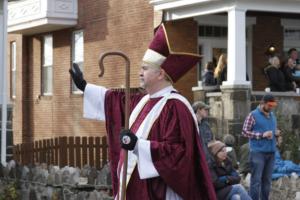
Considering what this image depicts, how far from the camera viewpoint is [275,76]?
659 inches

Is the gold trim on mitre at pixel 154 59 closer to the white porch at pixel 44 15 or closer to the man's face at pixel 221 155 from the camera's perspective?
the man's face at pixel 221 155

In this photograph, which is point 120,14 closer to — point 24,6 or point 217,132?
point 24,6

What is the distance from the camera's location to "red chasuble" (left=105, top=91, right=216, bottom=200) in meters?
5.68

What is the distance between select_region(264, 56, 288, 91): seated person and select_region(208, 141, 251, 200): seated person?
25.1 ft

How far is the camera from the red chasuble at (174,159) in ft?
18.6

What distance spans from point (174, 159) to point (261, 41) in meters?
15.0

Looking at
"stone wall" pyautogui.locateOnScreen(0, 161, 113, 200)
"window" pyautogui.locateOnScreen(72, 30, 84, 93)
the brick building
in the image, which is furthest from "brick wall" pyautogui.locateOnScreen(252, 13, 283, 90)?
"stone wall" pyautogui.locateOnScreen(0, 161, 113, 200)

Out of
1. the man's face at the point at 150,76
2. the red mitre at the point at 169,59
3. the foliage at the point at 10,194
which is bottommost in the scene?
the foliage at the point at 10,194

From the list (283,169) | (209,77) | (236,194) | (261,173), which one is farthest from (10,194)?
(209,77)

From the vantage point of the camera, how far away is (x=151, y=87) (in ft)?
19.6

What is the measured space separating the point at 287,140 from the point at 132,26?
643 cm

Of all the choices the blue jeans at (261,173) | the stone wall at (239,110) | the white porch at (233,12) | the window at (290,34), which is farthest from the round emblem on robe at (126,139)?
the window at (290,34)

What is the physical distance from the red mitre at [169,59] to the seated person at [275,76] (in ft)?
35.3

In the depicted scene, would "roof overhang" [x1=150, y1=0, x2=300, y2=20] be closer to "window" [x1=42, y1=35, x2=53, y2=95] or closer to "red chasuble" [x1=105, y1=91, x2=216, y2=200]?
"window" [x1=42, y1=35, x2=53, y2=95]
